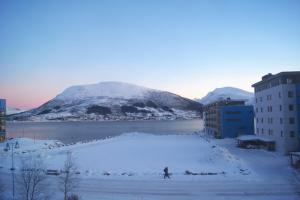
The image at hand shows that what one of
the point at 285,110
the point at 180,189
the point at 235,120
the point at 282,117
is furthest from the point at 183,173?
the point at 235,120

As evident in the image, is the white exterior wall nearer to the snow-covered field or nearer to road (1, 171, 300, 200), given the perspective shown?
the snow-covered field

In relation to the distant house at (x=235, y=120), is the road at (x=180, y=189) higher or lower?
lower

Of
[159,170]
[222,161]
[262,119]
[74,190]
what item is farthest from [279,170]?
[262,119]

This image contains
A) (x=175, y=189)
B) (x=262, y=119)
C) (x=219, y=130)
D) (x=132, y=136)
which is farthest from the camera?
(x=132, y=136)

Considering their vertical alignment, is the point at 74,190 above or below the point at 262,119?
below

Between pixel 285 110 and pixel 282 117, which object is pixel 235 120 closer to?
pixel 282 117

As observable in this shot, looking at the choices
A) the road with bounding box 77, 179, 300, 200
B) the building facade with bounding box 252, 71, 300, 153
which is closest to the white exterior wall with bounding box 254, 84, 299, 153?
the building facade with bounding box 252, 71, 300, 153

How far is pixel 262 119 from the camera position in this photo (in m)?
65.9

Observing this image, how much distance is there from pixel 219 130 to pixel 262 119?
2815cm

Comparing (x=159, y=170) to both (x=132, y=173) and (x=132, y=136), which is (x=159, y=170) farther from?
(x=132, y=136)

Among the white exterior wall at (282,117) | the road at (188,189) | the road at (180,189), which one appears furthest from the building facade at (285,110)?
the road at (188,189)

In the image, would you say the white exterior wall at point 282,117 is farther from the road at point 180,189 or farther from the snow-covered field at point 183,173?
the road at point 180,189

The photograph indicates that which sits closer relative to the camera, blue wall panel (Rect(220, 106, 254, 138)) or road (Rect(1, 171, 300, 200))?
road (Rect(1, 171, 300, 200))

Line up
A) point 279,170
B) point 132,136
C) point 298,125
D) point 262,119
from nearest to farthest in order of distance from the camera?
point 279,170, point 298,125, point 262,119, point 132,136
